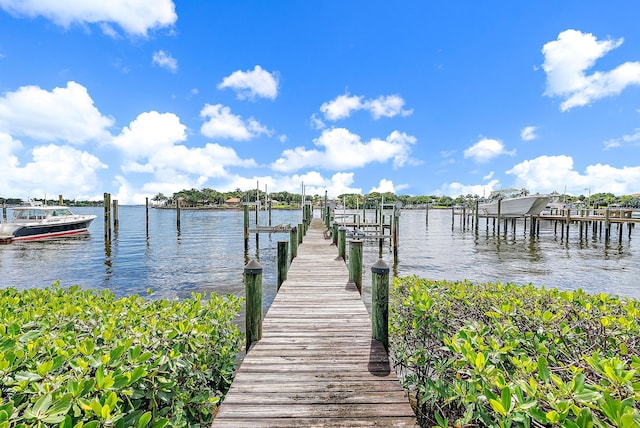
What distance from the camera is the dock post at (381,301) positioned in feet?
15.3

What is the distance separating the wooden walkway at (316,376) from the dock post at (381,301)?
152 mm

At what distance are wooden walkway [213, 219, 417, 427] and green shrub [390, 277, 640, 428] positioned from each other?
1.56ft

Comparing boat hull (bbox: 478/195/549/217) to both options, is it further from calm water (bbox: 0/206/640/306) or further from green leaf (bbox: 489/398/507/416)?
green leaf (bbox: 489/398/507/416)

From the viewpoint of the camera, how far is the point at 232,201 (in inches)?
5753

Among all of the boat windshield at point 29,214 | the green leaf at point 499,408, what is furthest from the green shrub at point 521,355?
the boat windshield at point 29,214

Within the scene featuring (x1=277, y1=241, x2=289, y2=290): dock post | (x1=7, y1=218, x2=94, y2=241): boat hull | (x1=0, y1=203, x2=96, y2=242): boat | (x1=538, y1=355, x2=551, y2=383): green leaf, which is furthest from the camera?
(x1=7, y1=218, x2=94, y2=241): boat hull

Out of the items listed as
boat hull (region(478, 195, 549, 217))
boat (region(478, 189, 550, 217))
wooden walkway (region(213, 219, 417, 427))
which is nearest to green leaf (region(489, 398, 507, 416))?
wooden walkway (region(213, 219, 417, 427))

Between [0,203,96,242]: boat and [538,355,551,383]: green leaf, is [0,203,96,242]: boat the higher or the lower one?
the lower one

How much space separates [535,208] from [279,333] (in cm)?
4261

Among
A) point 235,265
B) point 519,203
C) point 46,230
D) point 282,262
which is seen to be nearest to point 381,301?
point 282,262

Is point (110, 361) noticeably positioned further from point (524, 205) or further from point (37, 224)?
point (524, 205)

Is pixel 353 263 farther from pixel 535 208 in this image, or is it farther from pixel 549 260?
pixel 535 208

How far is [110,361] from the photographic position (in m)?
2.57

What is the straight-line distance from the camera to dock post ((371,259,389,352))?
4.65 m
